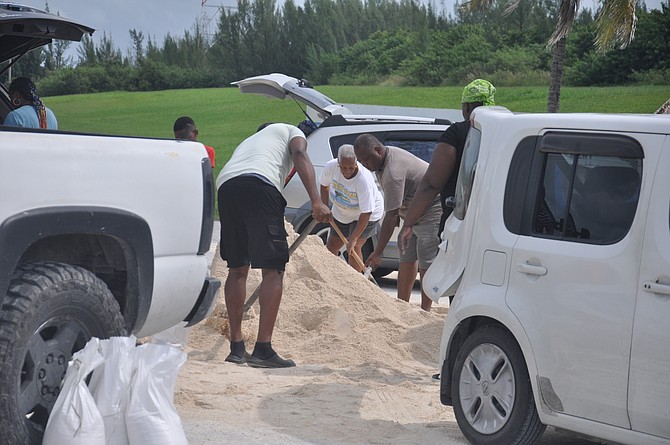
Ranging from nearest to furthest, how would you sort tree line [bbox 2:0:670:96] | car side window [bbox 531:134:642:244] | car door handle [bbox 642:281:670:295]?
car door handle [bbox 642:281:670:295], car side window [bbox 531:134:642:244], tree line [bbox 2:0:670:96]

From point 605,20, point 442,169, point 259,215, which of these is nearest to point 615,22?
point 605,20

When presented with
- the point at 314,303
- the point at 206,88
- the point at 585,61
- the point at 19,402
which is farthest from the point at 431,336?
the point at 206,88

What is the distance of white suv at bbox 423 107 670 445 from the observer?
4.77 metres

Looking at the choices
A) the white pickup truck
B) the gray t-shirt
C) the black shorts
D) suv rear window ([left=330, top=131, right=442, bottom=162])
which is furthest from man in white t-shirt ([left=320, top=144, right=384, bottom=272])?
the white pickup truck

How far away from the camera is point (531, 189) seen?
550 centimetres

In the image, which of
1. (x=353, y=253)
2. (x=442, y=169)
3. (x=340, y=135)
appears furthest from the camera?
(x=340, y=135)

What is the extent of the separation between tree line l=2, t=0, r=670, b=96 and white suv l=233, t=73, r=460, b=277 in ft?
82.3

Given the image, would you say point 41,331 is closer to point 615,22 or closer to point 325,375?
point 325,375

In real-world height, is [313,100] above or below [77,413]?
above

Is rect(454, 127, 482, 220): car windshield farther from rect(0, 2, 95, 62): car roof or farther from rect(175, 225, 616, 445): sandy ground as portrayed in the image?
rect(0, 2, 95, 62): car roof

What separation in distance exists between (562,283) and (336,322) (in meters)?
3.77

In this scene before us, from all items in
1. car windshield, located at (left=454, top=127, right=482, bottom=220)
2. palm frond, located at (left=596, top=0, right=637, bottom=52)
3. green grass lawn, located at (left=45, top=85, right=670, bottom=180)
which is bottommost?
green grass lawn, located at (left=45, top=85, right=670, bottom=180)

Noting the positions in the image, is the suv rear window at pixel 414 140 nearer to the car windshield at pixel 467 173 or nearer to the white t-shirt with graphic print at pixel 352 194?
the white t-shirt with graphic print at pixel 352 194

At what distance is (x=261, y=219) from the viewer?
25.0 ft
